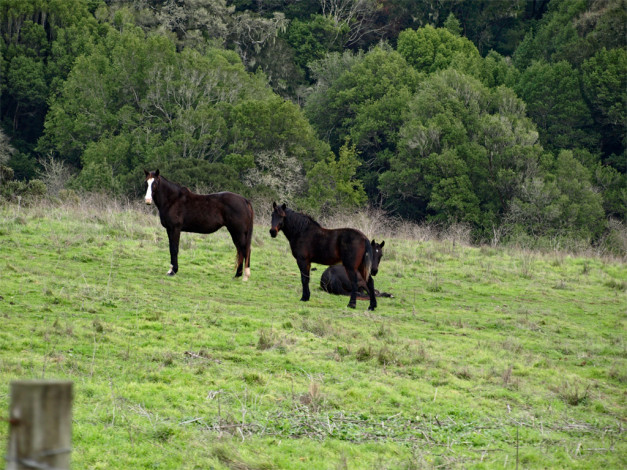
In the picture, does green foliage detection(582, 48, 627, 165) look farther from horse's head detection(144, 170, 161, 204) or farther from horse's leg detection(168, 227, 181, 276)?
horse's head detection(144, 170, 161, 204)

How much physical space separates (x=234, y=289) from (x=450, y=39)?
2094 inches

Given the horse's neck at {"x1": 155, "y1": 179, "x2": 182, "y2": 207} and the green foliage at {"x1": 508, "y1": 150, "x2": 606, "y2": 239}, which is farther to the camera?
the green foliage at {"x1": 508, "y1": 150, "x2": 606, "y2": 239}

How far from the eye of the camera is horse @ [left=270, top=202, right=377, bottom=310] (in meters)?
15.4

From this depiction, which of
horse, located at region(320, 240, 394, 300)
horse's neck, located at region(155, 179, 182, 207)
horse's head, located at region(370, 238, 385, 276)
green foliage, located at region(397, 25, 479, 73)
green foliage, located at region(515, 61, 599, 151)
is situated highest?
green foliage, located at region(397, 25, 479, 73)

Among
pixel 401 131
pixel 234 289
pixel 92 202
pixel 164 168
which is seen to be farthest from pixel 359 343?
pixel 401 131

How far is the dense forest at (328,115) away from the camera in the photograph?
4825 centimetres

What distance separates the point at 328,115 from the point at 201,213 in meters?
44.7

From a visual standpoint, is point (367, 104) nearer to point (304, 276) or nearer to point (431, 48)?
point (431, 48)

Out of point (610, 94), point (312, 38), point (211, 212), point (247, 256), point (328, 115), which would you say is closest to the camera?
point (247, 256)

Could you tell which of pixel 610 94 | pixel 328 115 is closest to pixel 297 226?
pixel 610 94

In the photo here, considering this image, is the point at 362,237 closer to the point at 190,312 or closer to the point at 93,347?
the point at 190,312

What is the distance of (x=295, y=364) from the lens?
409 inches

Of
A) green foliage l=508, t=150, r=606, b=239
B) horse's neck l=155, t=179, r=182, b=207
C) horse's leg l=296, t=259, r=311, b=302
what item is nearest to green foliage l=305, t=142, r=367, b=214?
green foliage l=508, t=150, r=606, b=239

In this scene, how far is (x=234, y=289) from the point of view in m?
16.5
